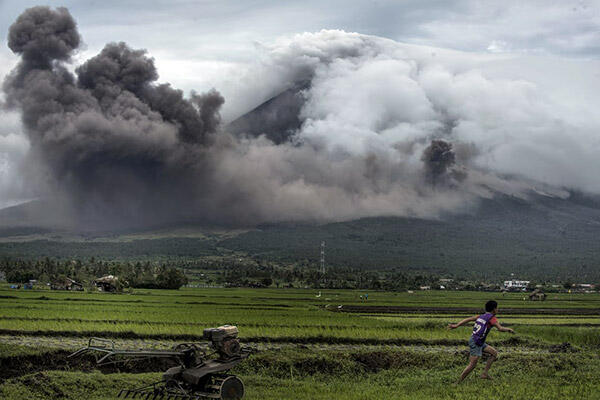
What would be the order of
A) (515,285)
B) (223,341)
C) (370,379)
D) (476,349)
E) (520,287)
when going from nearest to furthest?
(223,341)
(476,349)
(370,379)
(520,287)
(515,285)

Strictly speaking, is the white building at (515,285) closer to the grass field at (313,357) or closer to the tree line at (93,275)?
the tree line at (93,275)

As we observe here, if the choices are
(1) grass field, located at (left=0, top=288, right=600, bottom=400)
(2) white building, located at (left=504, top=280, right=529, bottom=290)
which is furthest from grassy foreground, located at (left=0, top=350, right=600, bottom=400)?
(2) white building, located at (left=504, top=280, right=529, bottom=290)

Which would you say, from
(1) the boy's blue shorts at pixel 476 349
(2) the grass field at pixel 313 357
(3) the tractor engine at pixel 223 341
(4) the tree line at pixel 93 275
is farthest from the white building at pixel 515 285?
(3) the tractor engine at pixel 223 341

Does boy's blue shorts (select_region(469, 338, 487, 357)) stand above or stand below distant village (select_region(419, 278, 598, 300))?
above

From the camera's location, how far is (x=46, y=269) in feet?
273

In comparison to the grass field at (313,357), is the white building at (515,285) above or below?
below

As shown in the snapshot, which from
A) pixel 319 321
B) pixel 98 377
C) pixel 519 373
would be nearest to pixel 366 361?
pixel 519 373

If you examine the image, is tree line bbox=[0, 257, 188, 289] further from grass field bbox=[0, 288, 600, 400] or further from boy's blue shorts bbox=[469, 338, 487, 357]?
boy's blue shorts bbox=[469, 338, 487, 357]

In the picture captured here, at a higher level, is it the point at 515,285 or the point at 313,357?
the point at 313,357

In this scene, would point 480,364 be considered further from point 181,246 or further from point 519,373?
point 181,246

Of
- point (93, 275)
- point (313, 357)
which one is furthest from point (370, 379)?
point (93, 275)

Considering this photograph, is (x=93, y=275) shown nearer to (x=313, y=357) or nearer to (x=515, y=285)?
(x=515, y=285)

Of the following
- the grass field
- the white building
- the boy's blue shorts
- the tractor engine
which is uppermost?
the tractor engine

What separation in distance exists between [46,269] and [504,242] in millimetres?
133309
